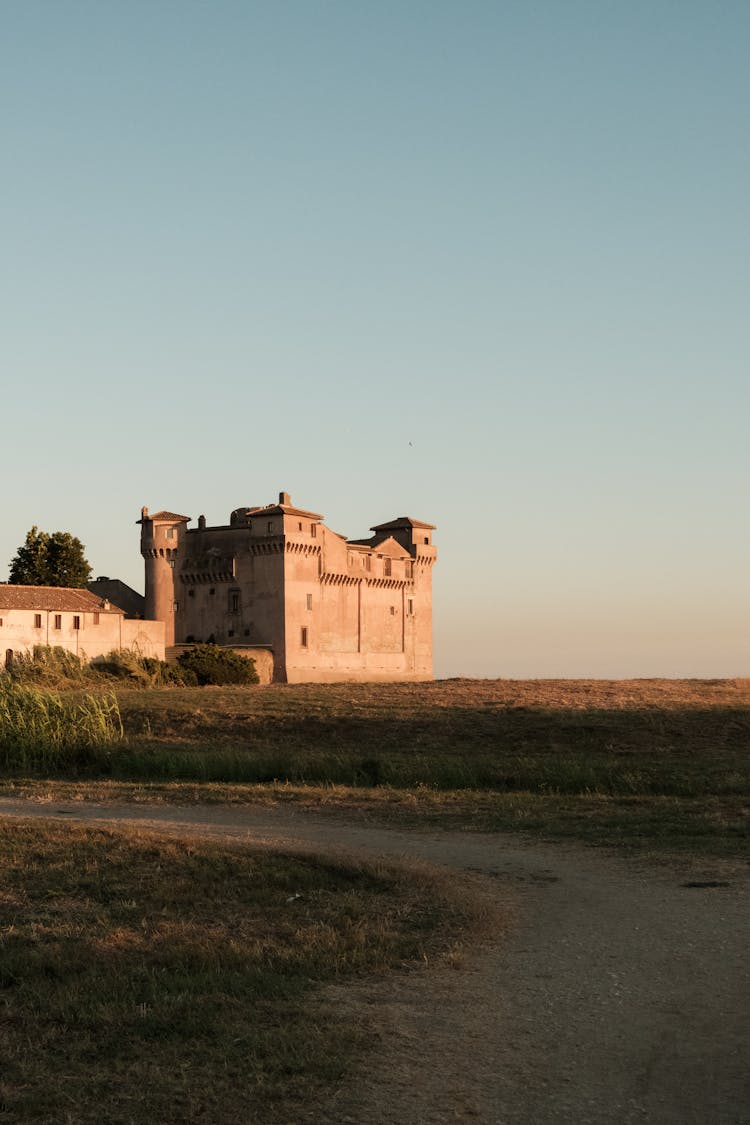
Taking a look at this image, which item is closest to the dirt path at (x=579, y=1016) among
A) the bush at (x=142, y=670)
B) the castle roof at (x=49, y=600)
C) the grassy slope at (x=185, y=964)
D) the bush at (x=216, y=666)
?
the grassy slope at (x=185, y=964)

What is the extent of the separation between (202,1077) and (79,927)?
11.3 ft

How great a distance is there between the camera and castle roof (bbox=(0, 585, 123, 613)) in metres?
64.1

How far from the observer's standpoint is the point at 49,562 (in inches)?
3194

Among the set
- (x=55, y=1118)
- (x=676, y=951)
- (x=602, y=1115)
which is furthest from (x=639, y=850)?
(x=55, y=1118)

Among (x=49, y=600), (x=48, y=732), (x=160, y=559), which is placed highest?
(x=160, y=559)

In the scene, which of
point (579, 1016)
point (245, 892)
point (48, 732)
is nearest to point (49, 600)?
point (48, 732)

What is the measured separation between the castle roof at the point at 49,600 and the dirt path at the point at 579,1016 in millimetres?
55513

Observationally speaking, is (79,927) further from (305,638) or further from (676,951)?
(305,638)

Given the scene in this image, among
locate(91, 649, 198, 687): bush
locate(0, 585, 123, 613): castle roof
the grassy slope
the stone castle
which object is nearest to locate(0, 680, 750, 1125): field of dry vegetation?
the grassy slope

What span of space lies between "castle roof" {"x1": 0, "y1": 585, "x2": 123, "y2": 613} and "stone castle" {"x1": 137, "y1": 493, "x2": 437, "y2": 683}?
29.6 feet

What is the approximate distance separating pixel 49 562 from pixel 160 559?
8603 mm

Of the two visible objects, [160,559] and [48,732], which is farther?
[160,559]

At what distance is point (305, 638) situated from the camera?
76.6 metres

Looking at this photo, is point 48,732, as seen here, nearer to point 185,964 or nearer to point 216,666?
point 185,964
